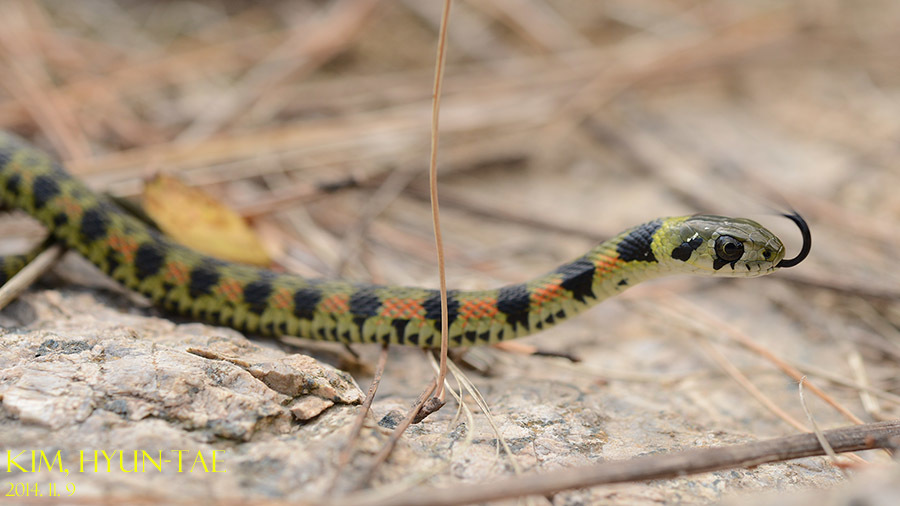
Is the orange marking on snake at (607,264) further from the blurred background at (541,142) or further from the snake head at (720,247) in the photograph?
the blurred background at (541,142)

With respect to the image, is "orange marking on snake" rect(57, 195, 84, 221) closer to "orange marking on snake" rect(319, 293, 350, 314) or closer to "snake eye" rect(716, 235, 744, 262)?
"orange marking on snake" rect(319, 293, 350, 314)

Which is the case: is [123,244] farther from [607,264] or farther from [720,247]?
[720,247]

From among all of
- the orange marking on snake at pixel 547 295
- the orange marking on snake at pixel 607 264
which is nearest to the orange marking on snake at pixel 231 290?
the orange marking on snake at pixel 547 295

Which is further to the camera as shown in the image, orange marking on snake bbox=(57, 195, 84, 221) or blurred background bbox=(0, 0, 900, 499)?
blurred background bbox=(0, 0, 900, 499)

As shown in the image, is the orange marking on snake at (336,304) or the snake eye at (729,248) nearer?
the snake eye at (729,248)

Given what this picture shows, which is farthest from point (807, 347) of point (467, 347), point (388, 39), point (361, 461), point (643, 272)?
point (388, 39)

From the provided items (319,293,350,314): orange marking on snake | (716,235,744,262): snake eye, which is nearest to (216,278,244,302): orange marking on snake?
(319,293,350,314): orange marking on snake

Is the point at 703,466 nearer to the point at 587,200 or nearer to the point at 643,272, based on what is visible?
the point at 643,272
